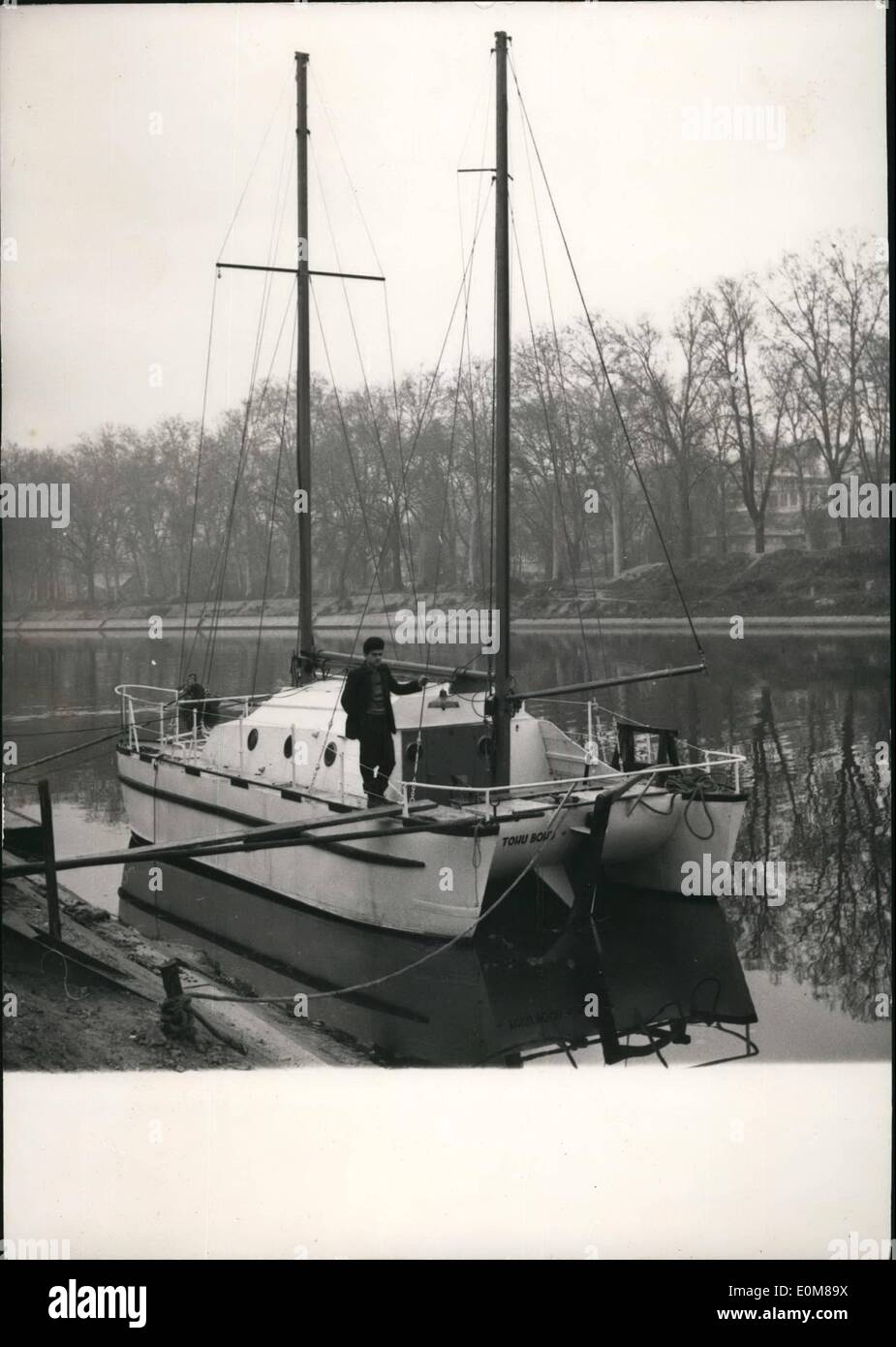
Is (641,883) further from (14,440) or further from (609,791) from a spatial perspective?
(14,440)

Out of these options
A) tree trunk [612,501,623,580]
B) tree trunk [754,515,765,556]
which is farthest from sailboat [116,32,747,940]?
tree trunk [612,501,623,580]

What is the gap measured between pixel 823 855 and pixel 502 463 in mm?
6286

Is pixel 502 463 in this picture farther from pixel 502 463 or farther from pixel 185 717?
pixel 185 717

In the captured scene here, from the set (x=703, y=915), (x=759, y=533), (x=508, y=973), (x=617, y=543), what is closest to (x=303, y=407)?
(x=508, y=973)

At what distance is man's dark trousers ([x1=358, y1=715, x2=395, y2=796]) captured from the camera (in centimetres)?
1112

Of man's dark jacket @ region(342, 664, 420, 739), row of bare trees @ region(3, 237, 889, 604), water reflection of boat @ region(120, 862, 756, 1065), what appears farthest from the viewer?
Result: row of bare trees @ region(3, 237, 889, 604)

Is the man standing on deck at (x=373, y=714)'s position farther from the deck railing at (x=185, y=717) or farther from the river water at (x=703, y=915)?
the deck railing at (x=185, y=717)

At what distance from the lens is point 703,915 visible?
39.9 feet

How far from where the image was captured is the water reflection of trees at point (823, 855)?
1051 cm

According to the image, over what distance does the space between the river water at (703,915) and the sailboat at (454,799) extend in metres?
0.51

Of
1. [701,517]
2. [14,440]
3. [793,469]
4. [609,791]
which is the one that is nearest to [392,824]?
[609,791]

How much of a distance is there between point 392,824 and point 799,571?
18258 millimetres

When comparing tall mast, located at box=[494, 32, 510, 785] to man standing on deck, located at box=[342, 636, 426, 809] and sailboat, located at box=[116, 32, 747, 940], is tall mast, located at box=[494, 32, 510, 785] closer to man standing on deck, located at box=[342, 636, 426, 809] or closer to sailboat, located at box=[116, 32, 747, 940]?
sailboat, located at box=[116, 32, 747, 940]

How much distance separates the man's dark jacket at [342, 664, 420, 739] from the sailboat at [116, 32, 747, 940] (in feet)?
1.77
